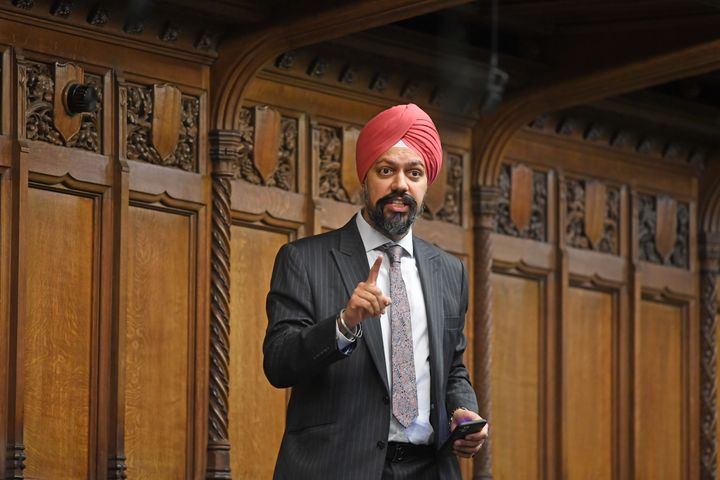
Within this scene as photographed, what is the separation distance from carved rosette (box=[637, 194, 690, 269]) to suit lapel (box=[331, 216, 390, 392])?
4.47 metres

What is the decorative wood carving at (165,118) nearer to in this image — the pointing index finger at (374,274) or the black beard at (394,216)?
the black beard at (394,216)

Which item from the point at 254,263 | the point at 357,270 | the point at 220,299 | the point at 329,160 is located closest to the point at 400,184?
the point at 357,270

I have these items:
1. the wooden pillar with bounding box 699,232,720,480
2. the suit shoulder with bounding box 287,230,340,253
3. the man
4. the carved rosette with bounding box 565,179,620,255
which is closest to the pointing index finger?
the man

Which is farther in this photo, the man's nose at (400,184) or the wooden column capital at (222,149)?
the wooden column capital at (222,149)

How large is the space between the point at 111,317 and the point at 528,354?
7.97 ft

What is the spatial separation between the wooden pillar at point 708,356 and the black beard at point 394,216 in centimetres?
475

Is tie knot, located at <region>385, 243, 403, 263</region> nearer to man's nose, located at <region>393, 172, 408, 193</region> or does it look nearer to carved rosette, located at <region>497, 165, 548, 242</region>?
man's nose, located at <region>393, 172, 408, 193</region>

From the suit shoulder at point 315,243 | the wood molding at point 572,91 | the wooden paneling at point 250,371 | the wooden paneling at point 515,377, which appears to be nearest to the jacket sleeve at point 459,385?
the suit shoulder at point 315,243

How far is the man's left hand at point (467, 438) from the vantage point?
3.99m

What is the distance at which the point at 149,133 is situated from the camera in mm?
6297

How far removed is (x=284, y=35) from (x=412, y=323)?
2.51 metres

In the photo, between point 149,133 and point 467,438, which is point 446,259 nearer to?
point 467,438

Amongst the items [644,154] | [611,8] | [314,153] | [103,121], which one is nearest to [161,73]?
[103,121]

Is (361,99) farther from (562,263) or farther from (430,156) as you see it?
(430,156)
